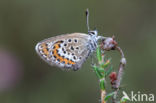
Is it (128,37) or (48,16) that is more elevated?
(48,16)

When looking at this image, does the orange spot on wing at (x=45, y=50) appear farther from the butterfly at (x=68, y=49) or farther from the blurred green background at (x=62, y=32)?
the blurred green background at (x=62, y=32)

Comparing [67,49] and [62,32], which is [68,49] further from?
[62,32]

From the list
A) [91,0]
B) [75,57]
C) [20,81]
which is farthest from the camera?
[91,0]

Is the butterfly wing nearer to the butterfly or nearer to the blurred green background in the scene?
the butterfly


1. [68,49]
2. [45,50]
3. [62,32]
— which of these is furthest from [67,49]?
[62,32]

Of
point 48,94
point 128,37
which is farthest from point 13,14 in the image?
point 128,37

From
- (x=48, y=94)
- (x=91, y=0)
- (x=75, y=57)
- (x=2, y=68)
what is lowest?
(x=48, y=94)

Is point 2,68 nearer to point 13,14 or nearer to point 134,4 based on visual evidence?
point 13,14

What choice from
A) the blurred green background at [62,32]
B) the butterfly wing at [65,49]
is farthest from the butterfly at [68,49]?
the blurred green background at [62,32]
